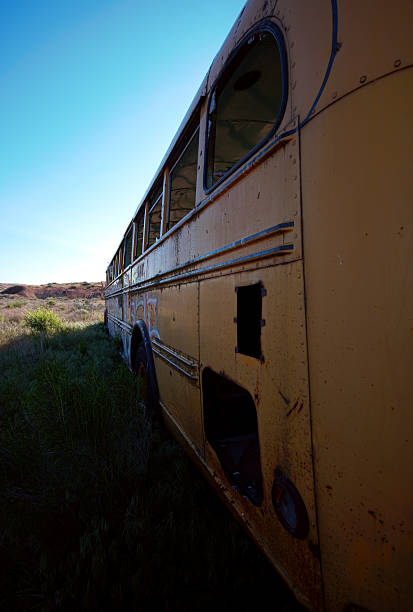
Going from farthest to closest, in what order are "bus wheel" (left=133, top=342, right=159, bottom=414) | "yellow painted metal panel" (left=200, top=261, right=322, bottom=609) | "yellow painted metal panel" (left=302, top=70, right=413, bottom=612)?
"bus wheel" (left=133, top=342, right=159, bottom=414)
"yellow painted metal panel" (left=200, top=261, right=322, bottom=609)
"yellow painted metal panel" (left=302, top=70, right=413, bottom=612)

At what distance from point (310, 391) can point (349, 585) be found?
0.54m

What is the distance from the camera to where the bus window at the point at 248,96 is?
1397mm

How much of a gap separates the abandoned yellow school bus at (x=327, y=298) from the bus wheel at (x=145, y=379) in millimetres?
1439

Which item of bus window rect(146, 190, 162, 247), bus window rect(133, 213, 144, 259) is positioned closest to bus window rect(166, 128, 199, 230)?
bus window rect(146, 190, 162, 247)

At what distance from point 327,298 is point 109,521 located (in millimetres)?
1996

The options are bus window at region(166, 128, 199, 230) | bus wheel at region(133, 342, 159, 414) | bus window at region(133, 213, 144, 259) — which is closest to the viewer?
bus window at region(166, 128, 199, 230)

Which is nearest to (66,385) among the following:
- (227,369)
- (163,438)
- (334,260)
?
(163,438)

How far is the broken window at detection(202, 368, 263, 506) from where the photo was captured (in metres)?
1.47

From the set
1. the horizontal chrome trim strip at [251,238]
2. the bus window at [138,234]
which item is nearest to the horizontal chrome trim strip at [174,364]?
the horizontal chrome trim strip at [251,238]

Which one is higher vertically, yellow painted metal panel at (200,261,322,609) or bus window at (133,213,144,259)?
bus window at (133,213,144,259)

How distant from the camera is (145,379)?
11.4 ft

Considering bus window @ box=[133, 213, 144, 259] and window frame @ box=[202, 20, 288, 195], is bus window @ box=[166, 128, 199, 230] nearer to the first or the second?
window frame @ box=[202, 20, 288, 195]

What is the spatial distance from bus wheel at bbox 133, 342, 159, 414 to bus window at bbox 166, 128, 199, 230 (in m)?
1.52

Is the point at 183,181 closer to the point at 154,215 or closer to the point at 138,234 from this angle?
the point at 154,215
